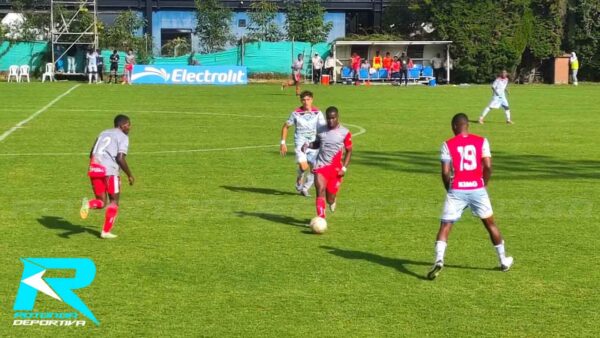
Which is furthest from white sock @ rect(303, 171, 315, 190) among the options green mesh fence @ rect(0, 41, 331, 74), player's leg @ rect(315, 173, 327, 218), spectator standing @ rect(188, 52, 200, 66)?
green mesh fence @ rect(0, 41, 331, 74)

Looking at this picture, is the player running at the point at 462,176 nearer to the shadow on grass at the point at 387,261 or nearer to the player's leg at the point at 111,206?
the shadow on grass at the point at 387,261

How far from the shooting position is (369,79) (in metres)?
60.7

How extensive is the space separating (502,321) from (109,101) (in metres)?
32.9

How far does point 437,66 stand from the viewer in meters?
63.2

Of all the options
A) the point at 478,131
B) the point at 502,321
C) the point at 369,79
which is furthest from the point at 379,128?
the point at 369,79

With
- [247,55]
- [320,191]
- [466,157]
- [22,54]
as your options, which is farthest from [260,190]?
[22,54]

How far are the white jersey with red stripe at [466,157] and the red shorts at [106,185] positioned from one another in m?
4.54

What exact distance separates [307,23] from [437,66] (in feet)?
Result: 31.0

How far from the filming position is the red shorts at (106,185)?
12945 millimetres

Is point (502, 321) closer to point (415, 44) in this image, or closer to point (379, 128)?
point (379, 128)

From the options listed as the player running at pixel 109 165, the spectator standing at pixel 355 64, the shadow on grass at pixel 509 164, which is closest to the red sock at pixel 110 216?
the player running at pixel 109 165

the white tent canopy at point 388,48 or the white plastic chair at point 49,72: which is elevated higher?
the white tent canopy at point 388,48

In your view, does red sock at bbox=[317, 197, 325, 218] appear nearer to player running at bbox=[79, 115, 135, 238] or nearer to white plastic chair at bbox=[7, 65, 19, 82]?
player running at bbox=[79, 115, 135, 238]

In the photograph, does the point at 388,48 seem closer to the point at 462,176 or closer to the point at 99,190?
the point at 99,190
